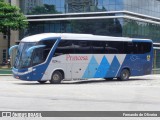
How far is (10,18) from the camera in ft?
185

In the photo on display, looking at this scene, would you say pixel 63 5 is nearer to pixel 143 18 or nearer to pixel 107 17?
pixel 107 17

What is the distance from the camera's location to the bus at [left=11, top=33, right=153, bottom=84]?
2752 centimetres

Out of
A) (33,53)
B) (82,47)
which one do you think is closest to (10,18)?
(82,47)

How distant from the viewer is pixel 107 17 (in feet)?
188

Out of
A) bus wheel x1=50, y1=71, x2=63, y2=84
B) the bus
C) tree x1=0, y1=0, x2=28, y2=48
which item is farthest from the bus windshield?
tree x1=0, y1=0, x2=28, y2=48

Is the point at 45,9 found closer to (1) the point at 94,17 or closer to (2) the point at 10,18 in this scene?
(2) the point at 10,18

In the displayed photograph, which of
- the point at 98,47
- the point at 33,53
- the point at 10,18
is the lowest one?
the point at 33,53

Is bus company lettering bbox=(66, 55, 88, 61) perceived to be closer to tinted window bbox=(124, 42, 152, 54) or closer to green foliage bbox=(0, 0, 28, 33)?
tinted window bbox=(124, 42, 152, 54)

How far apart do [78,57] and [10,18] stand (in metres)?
28.6

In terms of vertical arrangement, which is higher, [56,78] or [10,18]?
[10,18]

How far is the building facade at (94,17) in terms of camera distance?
188 feet

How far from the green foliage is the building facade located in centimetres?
532

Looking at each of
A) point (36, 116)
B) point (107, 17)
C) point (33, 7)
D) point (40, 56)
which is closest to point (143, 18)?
point (107, 17)

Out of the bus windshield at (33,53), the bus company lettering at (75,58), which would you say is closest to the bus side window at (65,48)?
the bus company lettering at (75,58)
